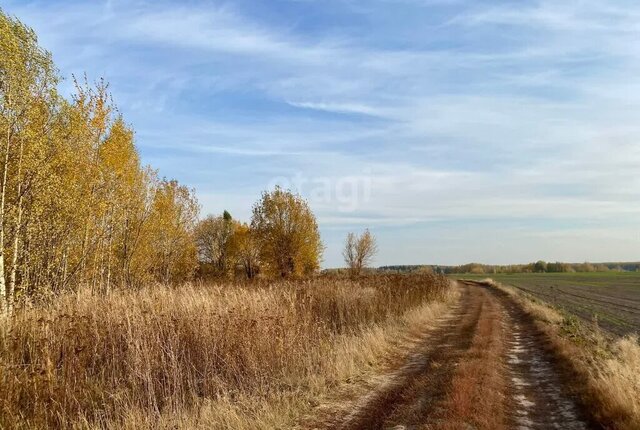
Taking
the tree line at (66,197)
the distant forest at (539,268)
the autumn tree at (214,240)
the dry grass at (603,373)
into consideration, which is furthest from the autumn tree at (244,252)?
the distant forest at (539,268)

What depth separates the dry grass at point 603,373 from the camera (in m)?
6.79

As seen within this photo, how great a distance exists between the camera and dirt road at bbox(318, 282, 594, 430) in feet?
22.6

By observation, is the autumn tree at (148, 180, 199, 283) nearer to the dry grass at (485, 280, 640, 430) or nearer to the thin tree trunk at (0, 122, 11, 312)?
the thin tree trunk at (0, 122, 11, 312)

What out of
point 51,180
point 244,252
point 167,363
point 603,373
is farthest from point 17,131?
point 244,252

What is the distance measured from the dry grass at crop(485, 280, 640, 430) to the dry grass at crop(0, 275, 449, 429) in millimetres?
4540

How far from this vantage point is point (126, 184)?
66.5ft

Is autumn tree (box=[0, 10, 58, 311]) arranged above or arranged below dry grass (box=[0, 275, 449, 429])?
above

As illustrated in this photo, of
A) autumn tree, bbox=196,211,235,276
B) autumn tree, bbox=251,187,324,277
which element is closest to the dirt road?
autumn tree, bbox=251,187,324,277

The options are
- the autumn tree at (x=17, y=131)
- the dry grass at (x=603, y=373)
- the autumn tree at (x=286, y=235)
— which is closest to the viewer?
the dry grass at (x=603, y=373)

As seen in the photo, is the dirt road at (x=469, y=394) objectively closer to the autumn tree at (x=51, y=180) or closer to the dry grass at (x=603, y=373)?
the dry grass at (x=603, y=373)

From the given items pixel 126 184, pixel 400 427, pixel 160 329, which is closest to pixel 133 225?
pixel 126 184

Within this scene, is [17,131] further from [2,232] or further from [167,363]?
[167,363]

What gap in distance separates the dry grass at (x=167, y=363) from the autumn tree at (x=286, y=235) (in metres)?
34.7

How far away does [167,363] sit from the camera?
26.1 feet
